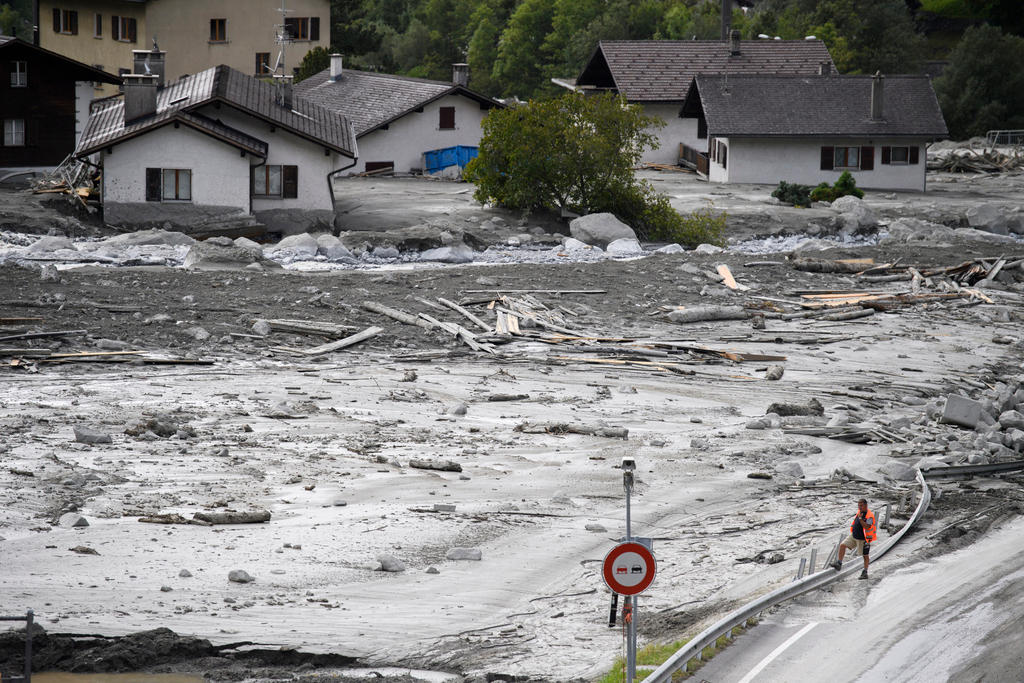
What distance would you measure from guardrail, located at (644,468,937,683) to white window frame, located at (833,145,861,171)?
43918mm

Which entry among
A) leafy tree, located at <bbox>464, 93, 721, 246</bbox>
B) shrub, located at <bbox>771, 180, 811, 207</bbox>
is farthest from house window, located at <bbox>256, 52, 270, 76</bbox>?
shrub, located at <bbox>771, 180, 811, 207</bbox>

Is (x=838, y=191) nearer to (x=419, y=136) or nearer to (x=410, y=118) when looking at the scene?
(x=419, y=136)

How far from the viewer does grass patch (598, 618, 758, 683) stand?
1141cm

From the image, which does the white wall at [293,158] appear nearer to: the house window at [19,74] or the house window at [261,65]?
the house window at [19,74]

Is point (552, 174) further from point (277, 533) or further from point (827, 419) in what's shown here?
point (277, 533)

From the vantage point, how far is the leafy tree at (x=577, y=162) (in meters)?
43.8

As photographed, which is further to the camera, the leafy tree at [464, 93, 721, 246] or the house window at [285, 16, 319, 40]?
the house window at [285, 16, 319, 40]

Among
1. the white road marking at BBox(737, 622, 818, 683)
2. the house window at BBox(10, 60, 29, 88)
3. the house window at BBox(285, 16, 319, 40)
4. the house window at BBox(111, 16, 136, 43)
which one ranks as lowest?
the white road marking at BBox(737, 622, 818, 683)

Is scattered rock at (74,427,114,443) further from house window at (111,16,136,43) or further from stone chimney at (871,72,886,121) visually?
house window at (111,16,136,43)

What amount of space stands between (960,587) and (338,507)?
730 cm

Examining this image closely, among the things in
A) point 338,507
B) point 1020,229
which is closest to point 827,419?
point 338,507

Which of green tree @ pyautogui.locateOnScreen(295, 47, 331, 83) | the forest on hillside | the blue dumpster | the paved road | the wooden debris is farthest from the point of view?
the forest on hillside

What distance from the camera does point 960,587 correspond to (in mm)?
14148

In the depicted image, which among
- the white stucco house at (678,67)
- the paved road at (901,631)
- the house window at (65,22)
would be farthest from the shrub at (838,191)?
the house window at (65,22)
